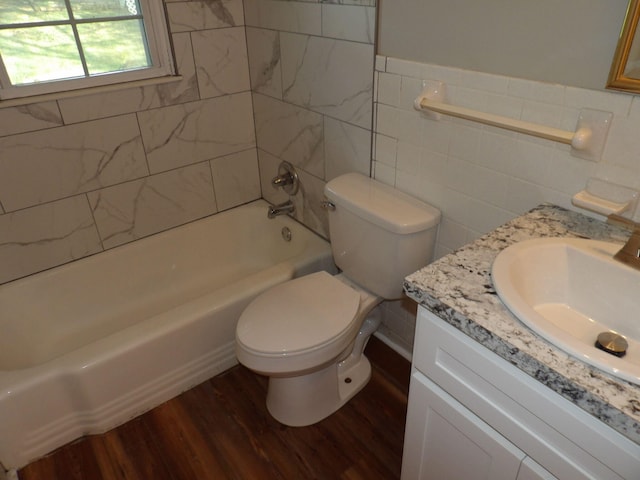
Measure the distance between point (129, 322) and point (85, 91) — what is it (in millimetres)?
1013

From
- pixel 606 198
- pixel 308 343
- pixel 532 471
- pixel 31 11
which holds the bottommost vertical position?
pixel 308 343

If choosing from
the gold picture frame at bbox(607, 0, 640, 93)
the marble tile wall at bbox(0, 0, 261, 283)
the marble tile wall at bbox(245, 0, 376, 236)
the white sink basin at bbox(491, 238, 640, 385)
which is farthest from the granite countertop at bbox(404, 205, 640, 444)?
the marble tile wall at bbox(0, 0, 261, 283)

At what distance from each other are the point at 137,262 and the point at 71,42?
96cm

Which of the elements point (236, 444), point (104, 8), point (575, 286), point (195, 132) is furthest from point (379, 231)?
point (104, 8)

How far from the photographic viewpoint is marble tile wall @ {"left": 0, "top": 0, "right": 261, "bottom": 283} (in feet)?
6.10

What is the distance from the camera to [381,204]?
1.58m

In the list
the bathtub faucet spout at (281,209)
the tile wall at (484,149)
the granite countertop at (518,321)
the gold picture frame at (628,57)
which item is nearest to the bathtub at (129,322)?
the bathtub faucet spout at (281,209)

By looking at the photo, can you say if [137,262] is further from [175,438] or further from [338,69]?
[338,69]

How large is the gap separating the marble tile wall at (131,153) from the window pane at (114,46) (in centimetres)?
13

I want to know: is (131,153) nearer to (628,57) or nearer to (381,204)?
(381,204)

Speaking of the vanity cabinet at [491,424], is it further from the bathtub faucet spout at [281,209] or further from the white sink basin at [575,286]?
the bathtub faucet spout at [281,209]

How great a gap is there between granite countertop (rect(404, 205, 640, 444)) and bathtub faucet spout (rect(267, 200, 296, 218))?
129 cm

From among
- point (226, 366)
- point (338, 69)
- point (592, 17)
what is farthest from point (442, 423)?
point (338, 69)

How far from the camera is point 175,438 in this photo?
172cm
